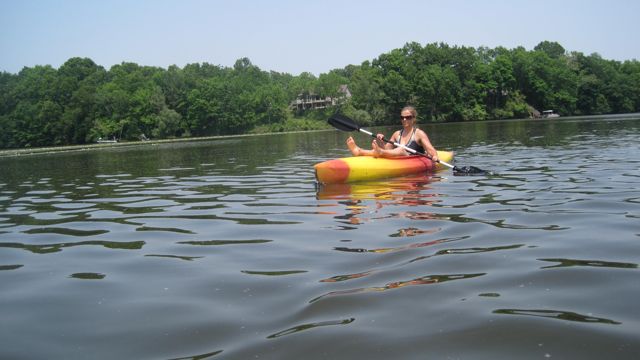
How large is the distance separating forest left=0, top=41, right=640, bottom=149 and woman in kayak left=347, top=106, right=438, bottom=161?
215ft

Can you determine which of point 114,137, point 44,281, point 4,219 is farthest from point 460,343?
point 114,137

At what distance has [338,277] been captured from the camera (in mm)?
3844

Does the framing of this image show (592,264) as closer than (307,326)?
No

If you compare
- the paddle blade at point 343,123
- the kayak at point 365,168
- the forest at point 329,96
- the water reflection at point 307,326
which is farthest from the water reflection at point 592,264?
the forest at point 329,96

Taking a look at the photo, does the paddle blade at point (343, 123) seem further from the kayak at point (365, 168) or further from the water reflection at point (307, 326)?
the water reflection at point (307, 326)

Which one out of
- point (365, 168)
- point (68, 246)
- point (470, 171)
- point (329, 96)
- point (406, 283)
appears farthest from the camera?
point (329, 96)

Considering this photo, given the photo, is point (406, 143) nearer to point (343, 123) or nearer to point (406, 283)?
point (343, 123)

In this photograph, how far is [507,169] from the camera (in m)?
10.6

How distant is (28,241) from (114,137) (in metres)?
76.1

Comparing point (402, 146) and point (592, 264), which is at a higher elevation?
point (402, 146)

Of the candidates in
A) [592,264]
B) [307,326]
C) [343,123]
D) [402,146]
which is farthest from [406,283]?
[343,123]

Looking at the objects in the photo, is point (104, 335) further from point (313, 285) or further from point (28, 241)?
point (28, 241)

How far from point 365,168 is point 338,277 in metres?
5.77

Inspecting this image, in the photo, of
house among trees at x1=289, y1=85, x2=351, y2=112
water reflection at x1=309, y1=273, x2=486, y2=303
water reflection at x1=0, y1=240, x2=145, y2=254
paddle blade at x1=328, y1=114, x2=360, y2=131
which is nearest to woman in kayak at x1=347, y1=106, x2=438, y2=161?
paddle blade at x1=328, y1=114, x2=360, y2=131
